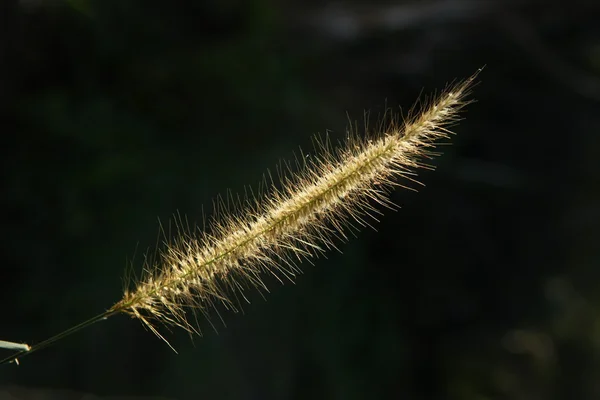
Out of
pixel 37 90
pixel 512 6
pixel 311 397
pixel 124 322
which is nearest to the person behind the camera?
pixel 37 90

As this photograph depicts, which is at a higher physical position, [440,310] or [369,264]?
[369,264]

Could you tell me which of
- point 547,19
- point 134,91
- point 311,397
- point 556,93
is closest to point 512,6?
point 547,19

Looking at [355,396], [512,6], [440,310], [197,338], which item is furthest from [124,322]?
[512,6]

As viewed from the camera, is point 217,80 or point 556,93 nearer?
point 217,80

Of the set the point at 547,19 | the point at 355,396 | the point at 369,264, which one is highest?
the point at 547,19

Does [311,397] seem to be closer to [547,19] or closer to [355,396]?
[355,396]

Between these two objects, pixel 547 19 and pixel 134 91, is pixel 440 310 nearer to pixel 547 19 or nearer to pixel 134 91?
pixel 547 19

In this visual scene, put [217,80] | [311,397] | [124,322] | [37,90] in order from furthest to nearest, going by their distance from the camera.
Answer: [311,397] < [217,80] < [124,322] < [37,90]
